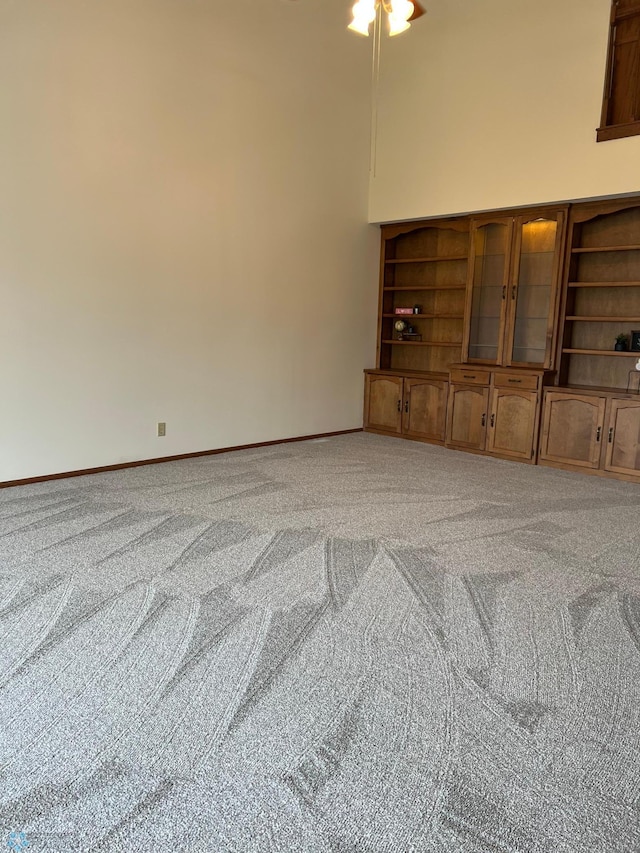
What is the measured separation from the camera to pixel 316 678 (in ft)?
7.29

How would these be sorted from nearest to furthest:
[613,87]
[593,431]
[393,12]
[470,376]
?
[393,12] → [613,87] → [593,431] → [470,376]

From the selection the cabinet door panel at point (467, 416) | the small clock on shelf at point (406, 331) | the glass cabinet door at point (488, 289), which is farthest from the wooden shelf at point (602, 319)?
the small clock on shelf at point (406, 331)

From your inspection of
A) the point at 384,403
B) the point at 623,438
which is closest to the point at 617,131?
the point at 623,438

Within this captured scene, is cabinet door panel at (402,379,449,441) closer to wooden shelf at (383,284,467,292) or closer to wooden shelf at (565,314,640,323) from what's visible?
wooden shelf at (383,284,467,292)

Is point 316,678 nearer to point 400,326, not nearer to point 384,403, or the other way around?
point 384,403

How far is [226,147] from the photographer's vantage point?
216 inches

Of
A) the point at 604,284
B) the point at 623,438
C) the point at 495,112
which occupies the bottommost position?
the point at 623,438

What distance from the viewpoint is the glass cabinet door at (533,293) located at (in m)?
5.69

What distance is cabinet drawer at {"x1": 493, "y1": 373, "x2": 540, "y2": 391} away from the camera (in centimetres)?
567

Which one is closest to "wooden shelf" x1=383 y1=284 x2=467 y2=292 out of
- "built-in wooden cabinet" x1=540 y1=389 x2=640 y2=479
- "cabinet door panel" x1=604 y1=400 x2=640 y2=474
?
"built-in wooden cabinet" x1=540 y1=389 x2=640 y2=479

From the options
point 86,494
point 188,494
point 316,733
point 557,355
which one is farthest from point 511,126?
point 316,733

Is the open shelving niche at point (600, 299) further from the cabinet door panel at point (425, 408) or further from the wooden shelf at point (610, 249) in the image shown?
the cabinet door panel at point (425, 408)

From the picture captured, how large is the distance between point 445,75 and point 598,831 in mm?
6318

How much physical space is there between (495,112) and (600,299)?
78.2 inches
